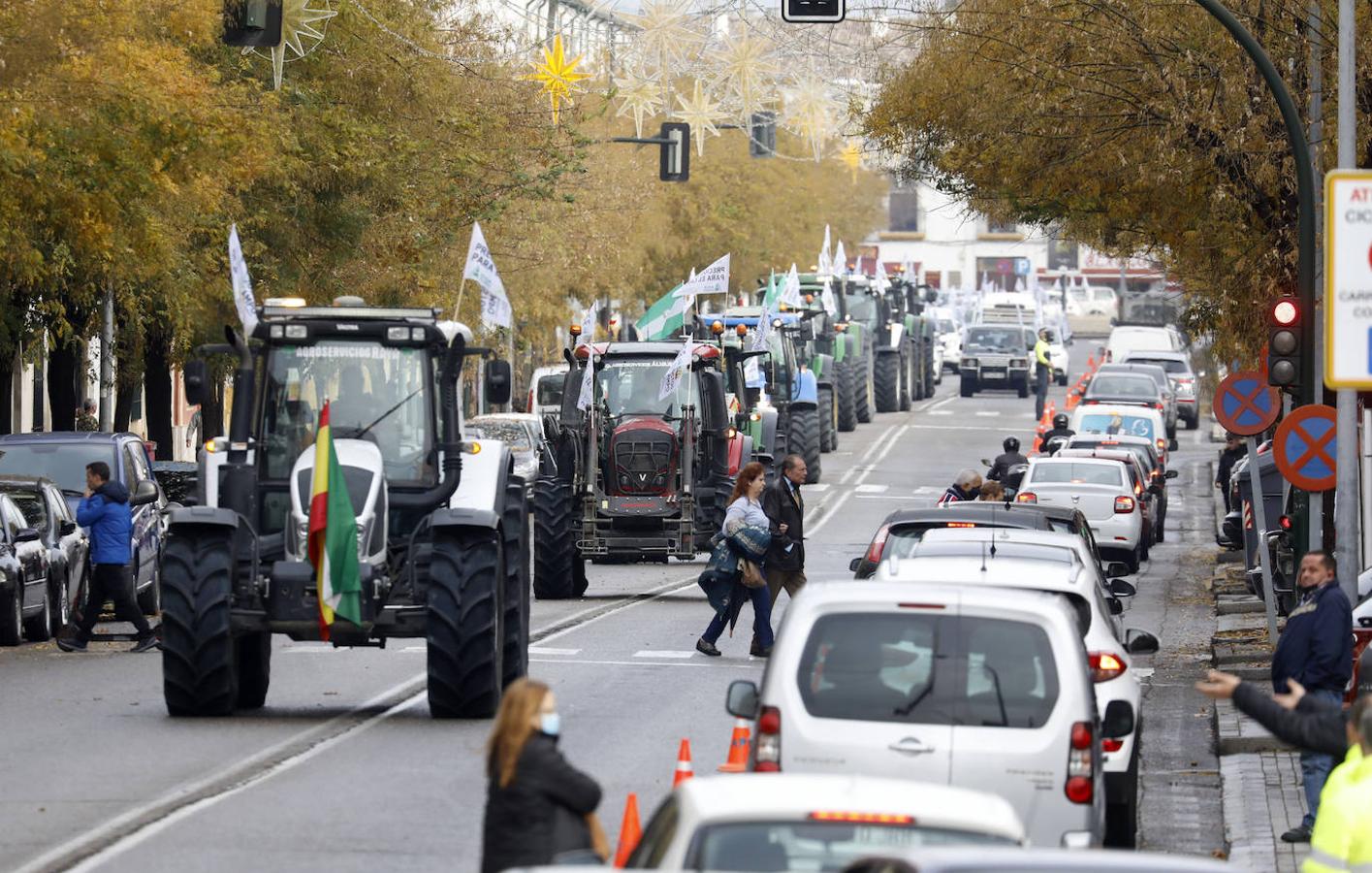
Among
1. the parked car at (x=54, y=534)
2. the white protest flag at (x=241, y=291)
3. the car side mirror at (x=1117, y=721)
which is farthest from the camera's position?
the parked car at (x=54, y=534)

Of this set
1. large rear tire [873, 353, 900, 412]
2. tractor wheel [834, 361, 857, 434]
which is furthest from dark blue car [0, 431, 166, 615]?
large rear tire [873, 353, 900, 412]

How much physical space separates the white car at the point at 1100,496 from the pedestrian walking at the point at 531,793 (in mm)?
24217

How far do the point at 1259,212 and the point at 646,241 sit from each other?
43.1 m

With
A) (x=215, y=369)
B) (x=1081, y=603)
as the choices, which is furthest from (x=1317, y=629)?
(x=215, y=369)

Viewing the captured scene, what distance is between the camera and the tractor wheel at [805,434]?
149ft

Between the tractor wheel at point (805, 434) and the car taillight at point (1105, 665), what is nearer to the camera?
the car taillight at point (1105, 665)

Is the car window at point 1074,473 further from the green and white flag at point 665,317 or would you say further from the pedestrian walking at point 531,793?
the pedestrian walking at point 531,793

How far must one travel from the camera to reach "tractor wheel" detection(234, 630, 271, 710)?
17547 mm

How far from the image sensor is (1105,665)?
13.3m

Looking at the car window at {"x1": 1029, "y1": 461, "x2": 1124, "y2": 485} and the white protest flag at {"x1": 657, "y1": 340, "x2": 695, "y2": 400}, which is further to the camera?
the car window at {"x1": 1029, "y1": 461, "x2": 1124, "y2": 485}

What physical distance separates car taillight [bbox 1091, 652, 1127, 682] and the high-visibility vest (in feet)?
16.4

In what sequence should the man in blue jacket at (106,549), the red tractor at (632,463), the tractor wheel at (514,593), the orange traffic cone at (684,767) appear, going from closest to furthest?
the orange traffic cone at (684,767) → the tractor wheel at (514,593) → the man in blue jacket at (106,549) → the red tractor at (632,463)

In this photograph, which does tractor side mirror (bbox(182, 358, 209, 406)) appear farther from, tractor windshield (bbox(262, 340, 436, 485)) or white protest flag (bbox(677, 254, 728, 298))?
white protest flag (bbox(677, 254, 728, 298))

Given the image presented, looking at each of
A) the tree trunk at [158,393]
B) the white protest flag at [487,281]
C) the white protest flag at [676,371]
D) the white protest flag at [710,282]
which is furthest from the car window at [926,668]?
the tree trunk at [158,393]
